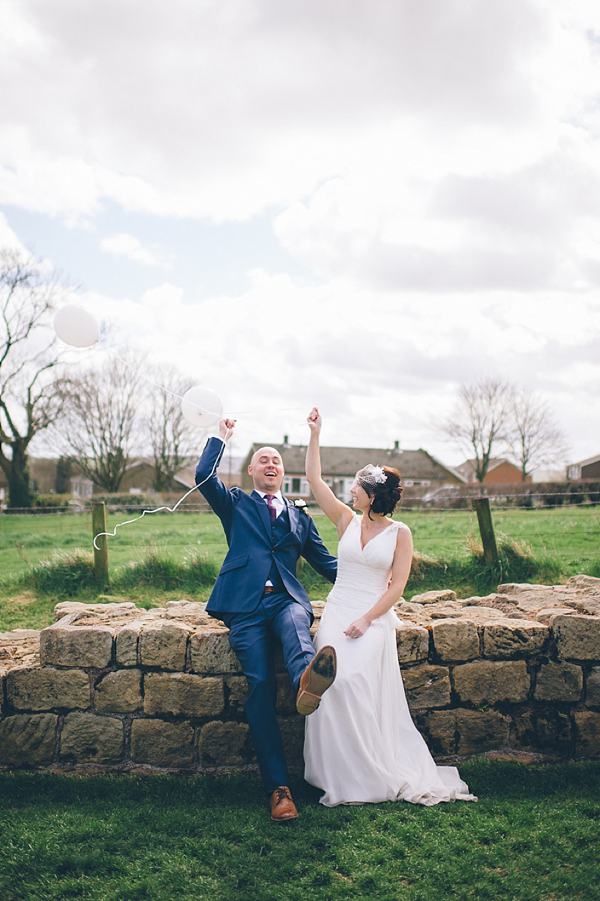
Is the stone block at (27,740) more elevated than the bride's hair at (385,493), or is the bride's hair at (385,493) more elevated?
the bride's hair at (385,493)

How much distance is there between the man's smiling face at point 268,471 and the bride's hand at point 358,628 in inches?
44.4

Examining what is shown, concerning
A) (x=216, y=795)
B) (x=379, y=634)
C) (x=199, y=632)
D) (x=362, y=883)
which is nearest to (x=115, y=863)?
(x=216, y=795)

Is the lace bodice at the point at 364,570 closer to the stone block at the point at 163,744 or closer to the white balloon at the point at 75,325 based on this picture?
the stone block at the point at 163,744

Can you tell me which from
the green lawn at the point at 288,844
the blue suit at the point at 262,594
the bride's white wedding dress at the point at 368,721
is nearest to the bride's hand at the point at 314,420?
the blue suit at the point at 262,594

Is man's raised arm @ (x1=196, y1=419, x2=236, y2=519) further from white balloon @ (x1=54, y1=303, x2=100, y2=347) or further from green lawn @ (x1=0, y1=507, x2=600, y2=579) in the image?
green lawn @ (x1=0, y1=507, x2=600, y2=579)

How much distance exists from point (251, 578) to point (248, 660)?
21.6 inches

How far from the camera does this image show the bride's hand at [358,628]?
4422 millimetres

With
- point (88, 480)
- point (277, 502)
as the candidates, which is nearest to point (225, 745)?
point (277, 502)

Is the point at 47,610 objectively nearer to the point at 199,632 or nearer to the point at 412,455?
the point at 199,632

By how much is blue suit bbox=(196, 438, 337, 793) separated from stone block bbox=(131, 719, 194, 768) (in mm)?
740

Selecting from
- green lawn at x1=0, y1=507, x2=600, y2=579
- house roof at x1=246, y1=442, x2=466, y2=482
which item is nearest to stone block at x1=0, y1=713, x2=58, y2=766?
green lawn at x1=0, y1=507, x2=600, y2=579

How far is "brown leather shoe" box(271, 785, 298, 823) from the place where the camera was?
387cm

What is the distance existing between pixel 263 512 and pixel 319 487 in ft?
1.49

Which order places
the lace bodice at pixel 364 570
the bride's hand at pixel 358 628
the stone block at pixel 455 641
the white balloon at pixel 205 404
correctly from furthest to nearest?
the white balloon at pixel 205 404, the stone block at pixel 455 641, the lace bodice at pixel 364 570, the bride's hand at pixel 358 628
